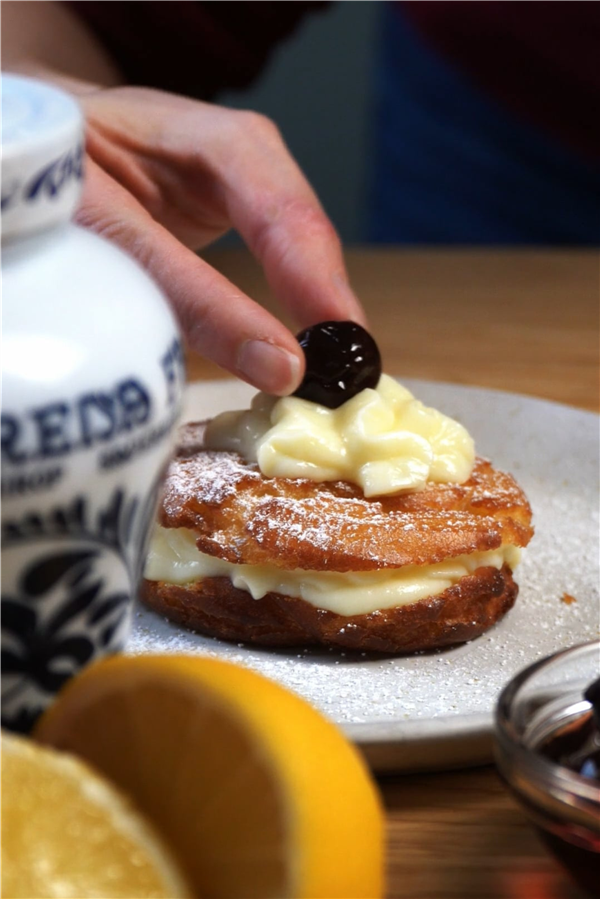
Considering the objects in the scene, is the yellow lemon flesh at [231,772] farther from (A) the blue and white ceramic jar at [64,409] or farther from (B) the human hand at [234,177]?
(B) the human hand at [234,177]

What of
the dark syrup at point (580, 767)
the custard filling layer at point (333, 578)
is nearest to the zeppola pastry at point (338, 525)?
the custard filling layer at point (333, 578)

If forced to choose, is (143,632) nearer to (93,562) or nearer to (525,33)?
(93,562)

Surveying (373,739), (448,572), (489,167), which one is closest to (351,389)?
(448,572)

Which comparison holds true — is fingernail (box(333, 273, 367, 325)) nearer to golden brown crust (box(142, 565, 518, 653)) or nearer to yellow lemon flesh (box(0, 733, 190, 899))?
golden brown crust (box(142, 565, 518, 653))

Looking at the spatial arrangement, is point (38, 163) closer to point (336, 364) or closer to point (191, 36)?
point (336, 364)

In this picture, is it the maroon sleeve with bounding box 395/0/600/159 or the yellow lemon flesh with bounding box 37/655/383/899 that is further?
the maroon sleeve with bounding box 395/0/600/159

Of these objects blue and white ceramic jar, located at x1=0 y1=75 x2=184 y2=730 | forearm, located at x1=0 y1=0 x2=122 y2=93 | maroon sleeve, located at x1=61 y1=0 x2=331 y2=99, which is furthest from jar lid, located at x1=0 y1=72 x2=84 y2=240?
maroon sleeve, located at x1=61 y1=0 x2=331 y2=99
